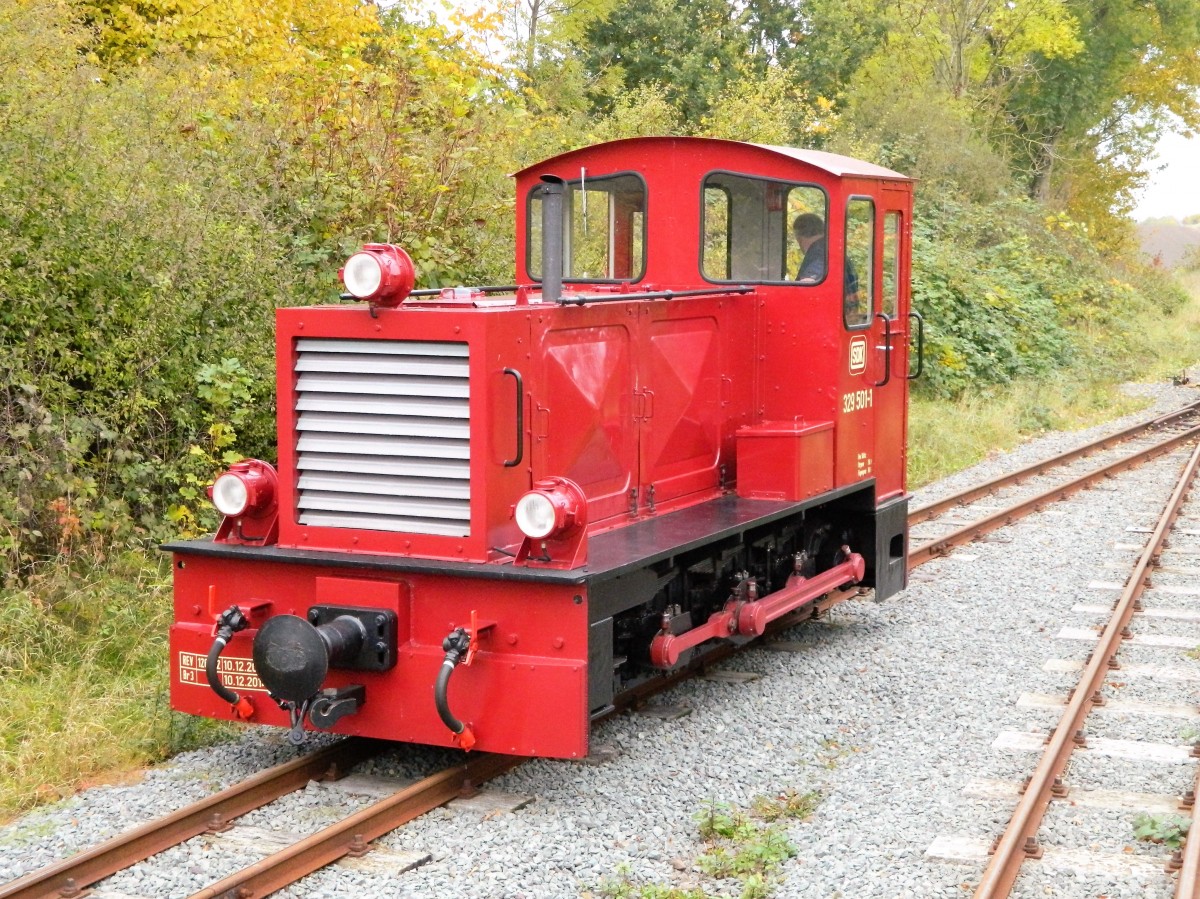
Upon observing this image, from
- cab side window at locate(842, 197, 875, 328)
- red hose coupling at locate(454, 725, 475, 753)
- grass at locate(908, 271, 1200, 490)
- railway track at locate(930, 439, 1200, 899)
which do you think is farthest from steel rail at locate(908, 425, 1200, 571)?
red hose coupling at locate(454, 725, 475, 753)

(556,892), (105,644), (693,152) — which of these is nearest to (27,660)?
(105,644)

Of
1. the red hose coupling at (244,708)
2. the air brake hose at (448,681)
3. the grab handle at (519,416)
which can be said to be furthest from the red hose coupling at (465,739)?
the grab handle at (519,416)

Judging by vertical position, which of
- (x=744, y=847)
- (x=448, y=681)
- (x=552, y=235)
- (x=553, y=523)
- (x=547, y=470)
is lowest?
(x=744, y=847)

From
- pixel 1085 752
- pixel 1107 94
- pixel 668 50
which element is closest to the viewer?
pixel 1085 752

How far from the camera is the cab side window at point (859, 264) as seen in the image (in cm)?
755

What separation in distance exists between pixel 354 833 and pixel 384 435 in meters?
1.59

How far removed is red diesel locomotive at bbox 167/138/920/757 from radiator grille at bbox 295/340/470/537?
11 mm

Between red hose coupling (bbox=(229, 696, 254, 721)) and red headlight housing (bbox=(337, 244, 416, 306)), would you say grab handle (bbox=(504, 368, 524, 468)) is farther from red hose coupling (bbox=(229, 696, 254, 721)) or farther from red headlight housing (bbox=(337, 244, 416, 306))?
red hose coupling (bbox=(229, 696, 254, 721))

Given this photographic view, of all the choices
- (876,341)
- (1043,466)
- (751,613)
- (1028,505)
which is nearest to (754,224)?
(876,341)

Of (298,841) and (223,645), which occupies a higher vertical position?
(223,645)

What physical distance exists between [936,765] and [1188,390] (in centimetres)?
1902

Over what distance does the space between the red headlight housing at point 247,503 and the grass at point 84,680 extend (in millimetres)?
987

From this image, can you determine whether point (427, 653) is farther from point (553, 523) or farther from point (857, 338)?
point (857, 338)

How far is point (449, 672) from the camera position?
524 cm
